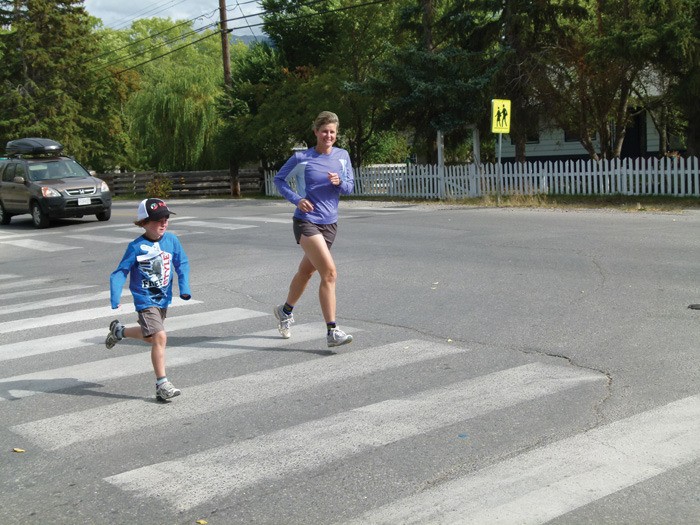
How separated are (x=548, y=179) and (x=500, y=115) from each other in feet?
8.48

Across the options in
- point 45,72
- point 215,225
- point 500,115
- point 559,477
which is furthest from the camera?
point 45,72

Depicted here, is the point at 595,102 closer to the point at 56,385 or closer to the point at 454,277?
the point at 454,277

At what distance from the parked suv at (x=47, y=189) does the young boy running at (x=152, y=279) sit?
60.4ft

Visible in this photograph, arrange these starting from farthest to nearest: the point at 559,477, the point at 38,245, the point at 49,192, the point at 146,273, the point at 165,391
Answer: the point at 49,192 → the point at 38,245 → the point at 146,273 → the point at 165,391 → the point at 559,477

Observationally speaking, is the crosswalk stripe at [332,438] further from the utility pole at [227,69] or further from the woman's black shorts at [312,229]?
the utility pole at [227,69]

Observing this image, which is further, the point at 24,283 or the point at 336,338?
the point at 24,283

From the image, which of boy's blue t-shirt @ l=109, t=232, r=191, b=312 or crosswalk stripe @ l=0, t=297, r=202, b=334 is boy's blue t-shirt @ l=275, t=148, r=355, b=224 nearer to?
boy's blue t-shirt @ l=109, t=232, r=191, b=312

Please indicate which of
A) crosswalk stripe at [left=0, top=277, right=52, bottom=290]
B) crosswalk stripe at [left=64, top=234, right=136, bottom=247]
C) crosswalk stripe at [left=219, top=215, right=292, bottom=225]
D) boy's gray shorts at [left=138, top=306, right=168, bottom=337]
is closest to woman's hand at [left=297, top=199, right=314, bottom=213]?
boy's gray shorts at [left=138, top=306, right=168, bottom=337]

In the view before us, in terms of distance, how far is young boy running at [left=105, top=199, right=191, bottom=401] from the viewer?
20.2 feet

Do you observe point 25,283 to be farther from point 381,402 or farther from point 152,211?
point 381,402

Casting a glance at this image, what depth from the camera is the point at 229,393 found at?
6.31m

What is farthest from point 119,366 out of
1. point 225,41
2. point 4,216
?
point 225,41

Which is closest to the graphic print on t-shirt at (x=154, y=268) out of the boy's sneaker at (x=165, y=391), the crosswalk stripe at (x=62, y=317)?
the boy's sneaker at (x=165, y=391)

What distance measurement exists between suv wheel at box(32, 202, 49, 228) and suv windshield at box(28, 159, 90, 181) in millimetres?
793
